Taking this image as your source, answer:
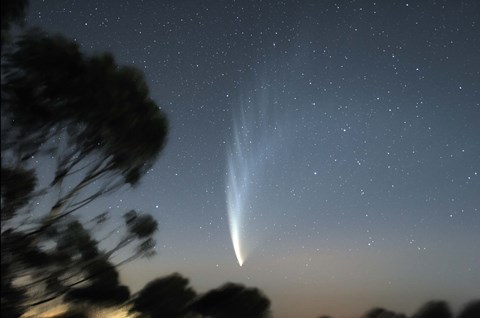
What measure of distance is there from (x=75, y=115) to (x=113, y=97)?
0.57 m

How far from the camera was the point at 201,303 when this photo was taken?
961 centimetres

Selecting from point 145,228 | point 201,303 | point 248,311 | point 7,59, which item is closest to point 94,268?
point 145,228

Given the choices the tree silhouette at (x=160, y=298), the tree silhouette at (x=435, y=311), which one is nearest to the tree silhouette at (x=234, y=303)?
the tree silhouette at (x=160, y=298)

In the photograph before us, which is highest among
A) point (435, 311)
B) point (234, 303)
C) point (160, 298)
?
point (160, 298)

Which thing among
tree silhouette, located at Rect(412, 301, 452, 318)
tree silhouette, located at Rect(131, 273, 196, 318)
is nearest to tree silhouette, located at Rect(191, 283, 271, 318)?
tree silhouette, located at Rect(131, 273, 196, 318)

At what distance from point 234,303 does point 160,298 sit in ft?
4.02

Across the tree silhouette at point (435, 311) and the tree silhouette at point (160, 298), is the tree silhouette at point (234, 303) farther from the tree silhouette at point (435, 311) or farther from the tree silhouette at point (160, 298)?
the tree silhouette at point (435, 311)

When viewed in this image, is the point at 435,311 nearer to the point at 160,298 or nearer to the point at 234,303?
the point at 234,303

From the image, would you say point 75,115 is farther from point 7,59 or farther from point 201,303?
point 201,303

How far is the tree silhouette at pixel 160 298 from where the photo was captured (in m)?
9.16

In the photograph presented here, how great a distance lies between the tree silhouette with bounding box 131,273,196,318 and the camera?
9156 mm

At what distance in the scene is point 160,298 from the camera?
9219 millimetres

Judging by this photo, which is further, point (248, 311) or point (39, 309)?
point (248, 311)

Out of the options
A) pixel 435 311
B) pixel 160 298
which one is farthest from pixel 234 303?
pixel 435 311
